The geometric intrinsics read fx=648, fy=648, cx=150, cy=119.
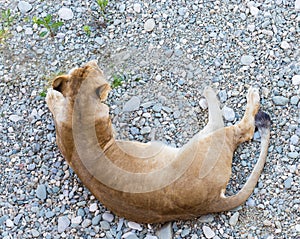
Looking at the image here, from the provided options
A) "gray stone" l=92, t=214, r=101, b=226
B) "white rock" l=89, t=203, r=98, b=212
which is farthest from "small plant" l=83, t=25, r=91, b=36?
"gray stone" l=92, t=214, r=101, b=226

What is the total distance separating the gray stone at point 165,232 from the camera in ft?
16.5

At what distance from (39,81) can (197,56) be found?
1425mm

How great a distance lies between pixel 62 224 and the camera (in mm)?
5148

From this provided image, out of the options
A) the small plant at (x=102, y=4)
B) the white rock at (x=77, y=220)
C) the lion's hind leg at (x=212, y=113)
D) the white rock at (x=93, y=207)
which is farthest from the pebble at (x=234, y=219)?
the small plant at (x=102, y=4)

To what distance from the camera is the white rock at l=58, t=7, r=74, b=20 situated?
6.09 meters

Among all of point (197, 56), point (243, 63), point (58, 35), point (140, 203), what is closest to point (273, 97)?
point (243, 63)

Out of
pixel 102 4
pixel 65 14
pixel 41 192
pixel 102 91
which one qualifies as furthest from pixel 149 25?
pixel 41 192

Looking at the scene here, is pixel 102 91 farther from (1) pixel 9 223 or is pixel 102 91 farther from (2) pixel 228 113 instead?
(1) pixel 9 223

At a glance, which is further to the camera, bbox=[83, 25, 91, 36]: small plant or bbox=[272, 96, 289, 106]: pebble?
bbox=[83, 25, 91, 36]: small plant

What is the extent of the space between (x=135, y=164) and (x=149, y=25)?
159cm

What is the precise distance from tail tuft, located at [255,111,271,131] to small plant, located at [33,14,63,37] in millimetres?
2043

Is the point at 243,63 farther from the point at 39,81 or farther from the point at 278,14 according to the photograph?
the point at 39,81

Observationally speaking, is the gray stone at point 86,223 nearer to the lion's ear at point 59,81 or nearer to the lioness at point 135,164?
the lioness at point 135,164

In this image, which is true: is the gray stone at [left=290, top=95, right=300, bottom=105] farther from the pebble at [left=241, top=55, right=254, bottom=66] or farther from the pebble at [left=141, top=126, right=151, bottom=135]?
the pebble at [left=141, top=126, right=151, bottom=135]
